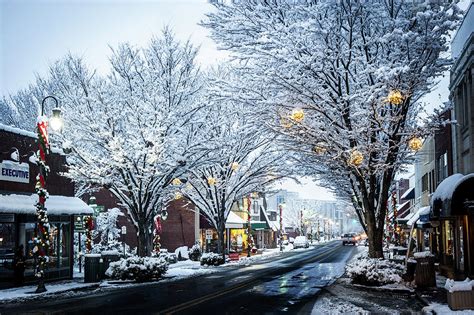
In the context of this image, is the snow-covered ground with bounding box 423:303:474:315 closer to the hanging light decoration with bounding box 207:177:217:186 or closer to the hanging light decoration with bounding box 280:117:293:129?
the hanging light decoration with bounding box 280:117:293:129

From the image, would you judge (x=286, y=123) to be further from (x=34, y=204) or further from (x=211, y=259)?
(x=211, y=259)

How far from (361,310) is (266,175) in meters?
24.6

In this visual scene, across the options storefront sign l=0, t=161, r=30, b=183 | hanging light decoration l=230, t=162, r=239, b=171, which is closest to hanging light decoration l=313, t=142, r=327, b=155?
storefront sign l=0, t=161, r=30, b=183

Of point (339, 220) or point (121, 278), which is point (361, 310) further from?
point (339, 220)

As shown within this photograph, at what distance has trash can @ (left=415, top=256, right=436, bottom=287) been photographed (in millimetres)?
19750

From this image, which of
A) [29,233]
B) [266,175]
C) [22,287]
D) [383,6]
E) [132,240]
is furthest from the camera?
[132,240]

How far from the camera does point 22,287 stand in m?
23.6

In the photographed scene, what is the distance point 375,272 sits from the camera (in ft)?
65.7

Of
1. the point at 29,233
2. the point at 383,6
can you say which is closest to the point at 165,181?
the point at 29,233

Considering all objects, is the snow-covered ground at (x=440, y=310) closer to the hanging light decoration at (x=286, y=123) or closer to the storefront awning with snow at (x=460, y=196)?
the storefront awning with snow at (x=460, y=196)

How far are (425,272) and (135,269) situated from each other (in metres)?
13.2

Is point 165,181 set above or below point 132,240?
above

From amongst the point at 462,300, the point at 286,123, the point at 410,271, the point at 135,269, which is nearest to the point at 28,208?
the point at 135,269

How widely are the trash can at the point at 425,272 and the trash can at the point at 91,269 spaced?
46.4 ft
